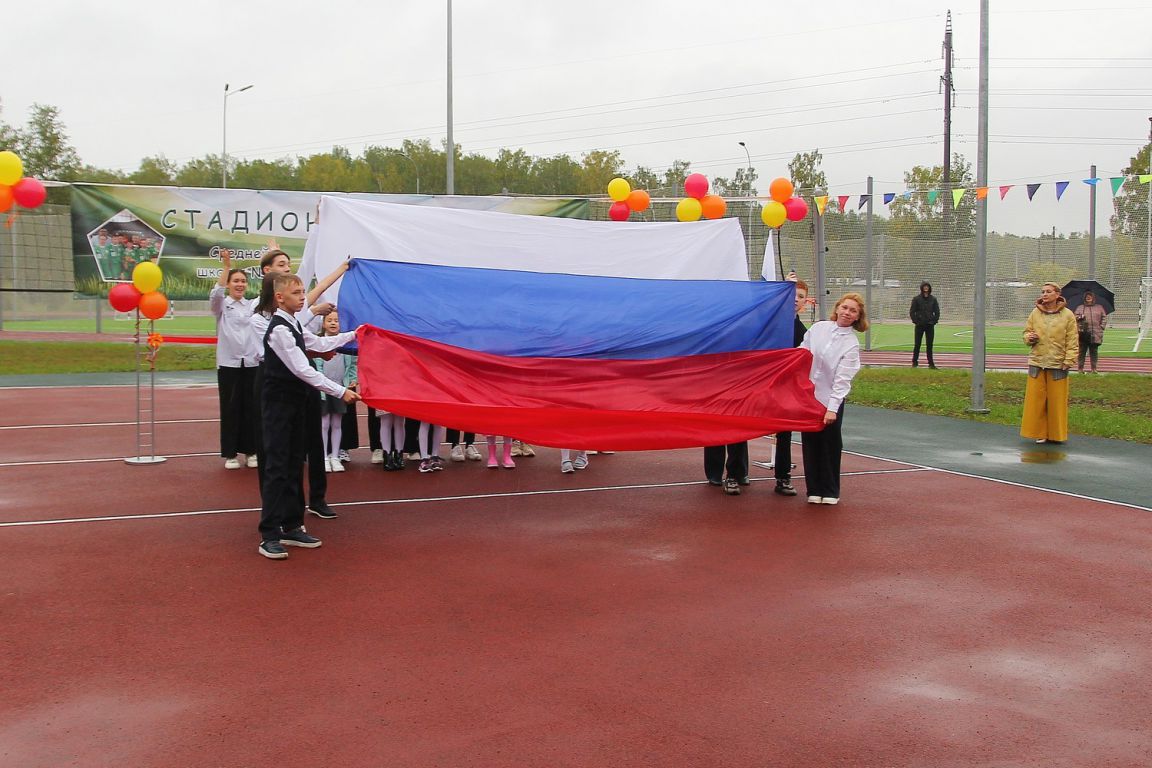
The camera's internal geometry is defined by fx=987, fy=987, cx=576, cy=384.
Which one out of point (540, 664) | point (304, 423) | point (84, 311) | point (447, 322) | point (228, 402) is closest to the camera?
point (540, 664)

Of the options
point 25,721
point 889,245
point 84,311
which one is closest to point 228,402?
point 25,721

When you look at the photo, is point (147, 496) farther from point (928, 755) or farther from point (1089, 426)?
point (1089, 426)

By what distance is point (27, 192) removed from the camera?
10.0m

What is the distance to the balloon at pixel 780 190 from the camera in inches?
421

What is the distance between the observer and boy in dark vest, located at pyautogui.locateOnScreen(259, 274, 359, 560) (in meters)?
6.64

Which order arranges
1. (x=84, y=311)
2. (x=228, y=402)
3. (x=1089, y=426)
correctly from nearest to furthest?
(x=228, y=402) < (x=1089, y=426) < (x=84, y=311)

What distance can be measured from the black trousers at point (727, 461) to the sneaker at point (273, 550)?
4.01 metres

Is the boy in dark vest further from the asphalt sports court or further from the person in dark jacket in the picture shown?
the person in dark jacket

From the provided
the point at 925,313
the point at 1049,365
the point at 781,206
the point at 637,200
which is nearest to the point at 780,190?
the point at 781,206

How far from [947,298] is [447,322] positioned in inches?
707

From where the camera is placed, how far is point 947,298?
23172 millimetres

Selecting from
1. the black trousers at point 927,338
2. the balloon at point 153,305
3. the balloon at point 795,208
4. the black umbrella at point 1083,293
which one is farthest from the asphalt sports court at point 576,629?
the black umbrella at point 1083,293

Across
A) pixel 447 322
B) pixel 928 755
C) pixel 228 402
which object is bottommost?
pixel 928 755

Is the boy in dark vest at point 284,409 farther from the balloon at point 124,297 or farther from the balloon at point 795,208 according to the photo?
the balloon at point 795,208
